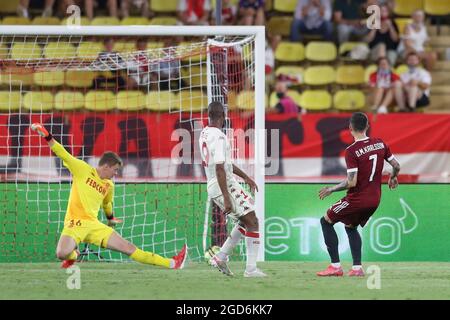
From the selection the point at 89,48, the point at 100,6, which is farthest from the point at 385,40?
the point at 89,48

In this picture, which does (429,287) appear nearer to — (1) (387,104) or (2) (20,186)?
(2) (20,186)

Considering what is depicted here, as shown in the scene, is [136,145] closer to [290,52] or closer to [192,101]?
[192,101]

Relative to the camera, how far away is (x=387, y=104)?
60.5 ft

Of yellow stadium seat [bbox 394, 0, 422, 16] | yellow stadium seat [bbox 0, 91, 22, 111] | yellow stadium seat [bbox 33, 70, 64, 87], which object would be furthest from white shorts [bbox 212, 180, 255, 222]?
yellow stadium seat [bbox 394, 0, 422, 16]

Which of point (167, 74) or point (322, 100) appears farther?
point (322, 100)

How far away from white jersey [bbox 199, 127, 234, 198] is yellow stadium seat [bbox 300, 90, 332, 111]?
801 cm

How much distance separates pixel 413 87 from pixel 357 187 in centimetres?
824

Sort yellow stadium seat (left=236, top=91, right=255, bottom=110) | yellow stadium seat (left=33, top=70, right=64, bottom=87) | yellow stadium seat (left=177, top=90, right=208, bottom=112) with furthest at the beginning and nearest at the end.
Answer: yellow stadium seat (left=33, top=70, right=64, bottom=87) < yellow stadium seat (left=177, top=90, right=208, bottom=112) < yellow stadium seat (left=236, top=91, right=255, bottom=110)

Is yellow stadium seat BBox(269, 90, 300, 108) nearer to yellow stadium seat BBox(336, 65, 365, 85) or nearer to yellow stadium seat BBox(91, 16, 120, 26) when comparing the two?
yellow stadium seat BBox(336, 65, 365, 85)

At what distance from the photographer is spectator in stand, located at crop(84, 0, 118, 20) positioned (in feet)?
63.5

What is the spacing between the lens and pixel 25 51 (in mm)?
15539

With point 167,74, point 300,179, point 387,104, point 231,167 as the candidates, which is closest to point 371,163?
point 231,167

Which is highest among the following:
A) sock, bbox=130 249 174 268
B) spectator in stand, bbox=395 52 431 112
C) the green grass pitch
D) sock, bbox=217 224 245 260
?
spectator in stand, bbox=395 52 431 112

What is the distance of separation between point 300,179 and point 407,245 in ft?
6.19
